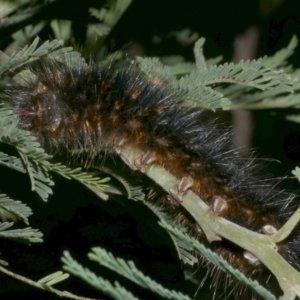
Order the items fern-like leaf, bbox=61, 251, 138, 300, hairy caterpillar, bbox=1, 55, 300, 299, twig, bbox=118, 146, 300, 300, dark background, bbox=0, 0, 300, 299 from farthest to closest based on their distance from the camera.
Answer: dark background, bbox=0, 0, 300, 299 → hairy caterpillar, bbox=1, 55, 300, 299 → twig, bbox=118, 146, 300, 300 → fern-like leaf, bbox=61, 251, 138, 300

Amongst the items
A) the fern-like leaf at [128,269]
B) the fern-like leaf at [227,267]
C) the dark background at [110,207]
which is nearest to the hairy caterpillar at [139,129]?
the dark background at [110,207]

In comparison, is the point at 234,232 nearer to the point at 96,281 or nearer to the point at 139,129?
the point at 139,129

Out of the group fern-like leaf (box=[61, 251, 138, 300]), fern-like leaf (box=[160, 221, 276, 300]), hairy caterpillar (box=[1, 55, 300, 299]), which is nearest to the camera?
fern-like leaf (box=[61, 251, 138, 300])

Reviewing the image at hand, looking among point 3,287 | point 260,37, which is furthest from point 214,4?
point 3,287

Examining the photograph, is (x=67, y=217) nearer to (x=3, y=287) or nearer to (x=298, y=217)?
(x=3, y=287)

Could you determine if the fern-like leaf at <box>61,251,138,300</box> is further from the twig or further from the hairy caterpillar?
the hairy caterpillar

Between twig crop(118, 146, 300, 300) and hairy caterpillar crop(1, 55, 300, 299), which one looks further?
hairy caterpillar crop(1, 55, 300, 299)

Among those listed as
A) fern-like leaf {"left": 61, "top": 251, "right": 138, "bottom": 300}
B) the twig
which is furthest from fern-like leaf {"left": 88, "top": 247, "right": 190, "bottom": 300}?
the twig

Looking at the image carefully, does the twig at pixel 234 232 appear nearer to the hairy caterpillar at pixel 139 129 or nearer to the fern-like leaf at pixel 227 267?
the hairy caterpillar at pixel 139 129
